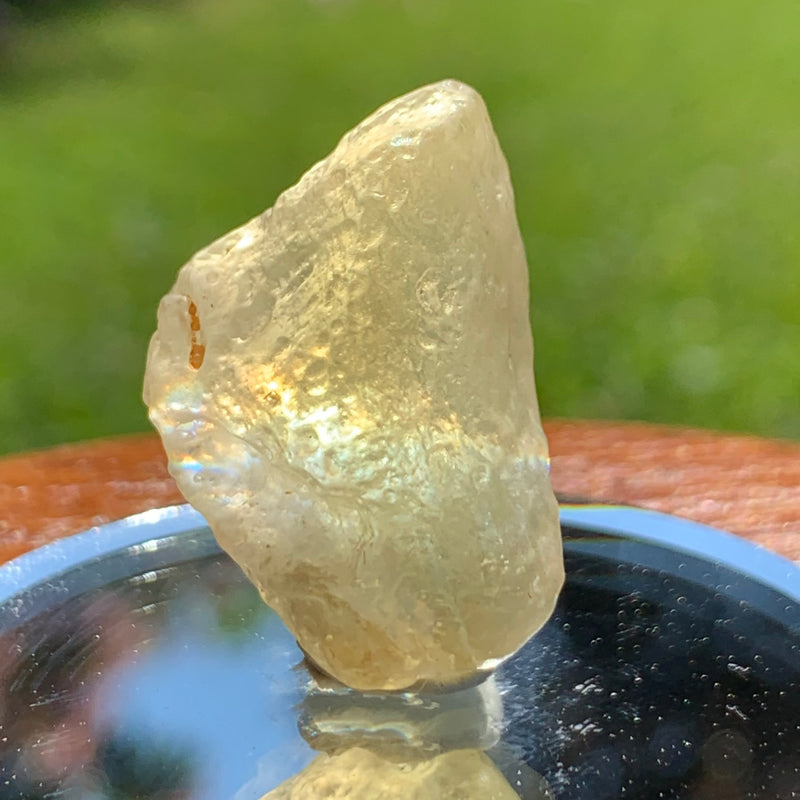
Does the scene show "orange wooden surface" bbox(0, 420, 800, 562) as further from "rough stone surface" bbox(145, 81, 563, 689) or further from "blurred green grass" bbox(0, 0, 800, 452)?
"blurred green grass" bbox(0, 0, 800, 452)

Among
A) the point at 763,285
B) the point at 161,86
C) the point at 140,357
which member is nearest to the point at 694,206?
the point at 763,285

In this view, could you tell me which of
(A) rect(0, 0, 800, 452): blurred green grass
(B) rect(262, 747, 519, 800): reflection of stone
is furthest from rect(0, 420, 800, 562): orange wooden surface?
(A) rect(0, 0, 800, 452): blurred green grass

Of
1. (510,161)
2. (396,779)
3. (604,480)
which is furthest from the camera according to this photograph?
(510,161)

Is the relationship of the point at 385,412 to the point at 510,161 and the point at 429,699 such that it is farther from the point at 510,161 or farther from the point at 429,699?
the point at 510,161

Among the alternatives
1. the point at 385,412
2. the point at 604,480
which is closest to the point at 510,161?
the point at 604,480

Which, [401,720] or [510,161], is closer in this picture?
[401,720]

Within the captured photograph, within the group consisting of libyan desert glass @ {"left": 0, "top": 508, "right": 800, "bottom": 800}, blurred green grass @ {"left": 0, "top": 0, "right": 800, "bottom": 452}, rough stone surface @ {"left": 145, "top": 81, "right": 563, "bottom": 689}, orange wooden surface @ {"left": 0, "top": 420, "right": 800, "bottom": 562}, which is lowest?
blurred green grass @ {"left": 0, "top": 0, "right": 800, "bottom": 452}

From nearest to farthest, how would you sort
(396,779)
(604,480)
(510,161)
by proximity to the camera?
(396,779) → (604,480) → (510,161)
